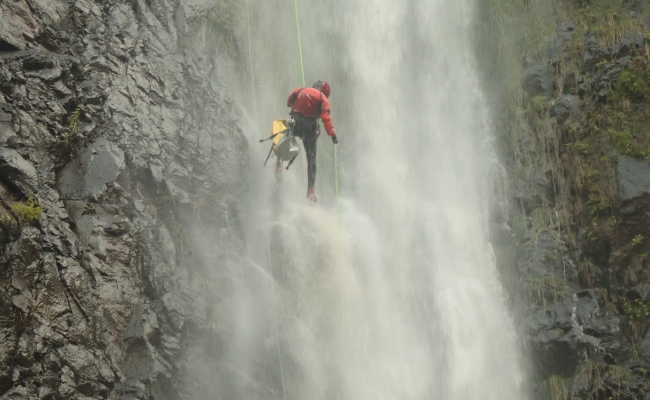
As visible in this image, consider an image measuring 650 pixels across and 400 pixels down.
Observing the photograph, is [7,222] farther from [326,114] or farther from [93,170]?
[326,114]

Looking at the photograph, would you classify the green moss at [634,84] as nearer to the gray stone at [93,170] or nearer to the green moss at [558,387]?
the green moss at [558,387]

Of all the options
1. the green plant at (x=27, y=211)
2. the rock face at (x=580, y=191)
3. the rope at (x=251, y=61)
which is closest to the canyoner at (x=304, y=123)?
the rope at (x=251, y=61)

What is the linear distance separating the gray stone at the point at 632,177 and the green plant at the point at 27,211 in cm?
832

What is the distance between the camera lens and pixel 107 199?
663 cm

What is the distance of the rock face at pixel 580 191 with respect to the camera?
8.57 metres

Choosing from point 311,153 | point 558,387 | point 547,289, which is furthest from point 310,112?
point 558,387

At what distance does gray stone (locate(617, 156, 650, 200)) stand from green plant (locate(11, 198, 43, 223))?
27.3ft

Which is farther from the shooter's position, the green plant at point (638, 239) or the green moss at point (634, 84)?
the green moss at point (634, 84)

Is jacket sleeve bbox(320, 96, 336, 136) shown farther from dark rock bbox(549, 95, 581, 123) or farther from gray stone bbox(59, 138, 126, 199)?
dark rock bbox(549, 95, 581, 123)

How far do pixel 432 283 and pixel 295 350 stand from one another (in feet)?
10.0

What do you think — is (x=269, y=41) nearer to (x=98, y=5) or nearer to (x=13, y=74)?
(x=98, y=5)

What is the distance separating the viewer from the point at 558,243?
957 centimetres

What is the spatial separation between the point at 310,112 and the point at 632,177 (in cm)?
526

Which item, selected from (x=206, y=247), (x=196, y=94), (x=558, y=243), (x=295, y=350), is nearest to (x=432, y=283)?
(x=558, y=243)
